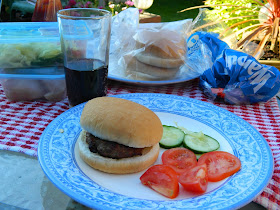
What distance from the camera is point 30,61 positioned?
1.47 metres

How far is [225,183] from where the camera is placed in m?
1.04

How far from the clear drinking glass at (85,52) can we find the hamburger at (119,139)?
0.29 m

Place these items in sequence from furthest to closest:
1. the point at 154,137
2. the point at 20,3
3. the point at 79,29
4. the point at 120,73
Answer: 1. the point at 20,3
2. the point at 120,73
3. the point at 79,29
4. the point at 154,137

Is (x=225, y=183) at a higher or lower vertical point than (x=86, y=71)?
lower

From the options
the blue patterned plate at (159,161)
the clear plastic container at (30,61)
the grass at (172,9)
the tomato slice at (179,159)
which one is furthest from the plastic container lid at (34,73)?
the grass at (172,9)

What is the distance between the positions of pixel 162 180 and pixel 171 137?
12.2 inches

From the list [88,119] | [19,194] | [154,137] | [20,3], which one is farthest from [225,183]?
[20,3]

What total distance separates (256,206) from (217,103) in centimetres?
79

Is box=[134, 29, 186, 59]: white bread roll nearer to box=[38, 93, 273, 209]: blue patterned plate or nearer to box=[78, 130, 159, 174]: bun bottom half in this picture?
box=[38, 93, 273, 209]: blue patterned plate

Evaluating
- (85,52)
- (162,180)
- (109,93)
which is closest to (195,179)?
(162,180)

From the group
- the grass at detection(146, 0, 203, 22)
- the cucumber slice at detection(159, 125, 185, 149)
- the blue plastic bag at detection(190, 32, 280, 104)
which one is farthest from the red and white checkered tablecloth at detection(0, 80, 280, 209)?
the grass at detection(146, 0, 203, 22)

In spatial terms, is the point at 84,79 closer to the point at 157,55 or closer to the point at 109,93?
the point at 109,93

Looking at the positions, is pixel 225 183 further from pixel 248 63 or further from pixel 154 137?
pixel 248 63

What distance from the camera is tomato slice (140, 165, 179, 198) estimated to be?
3.23 feet
